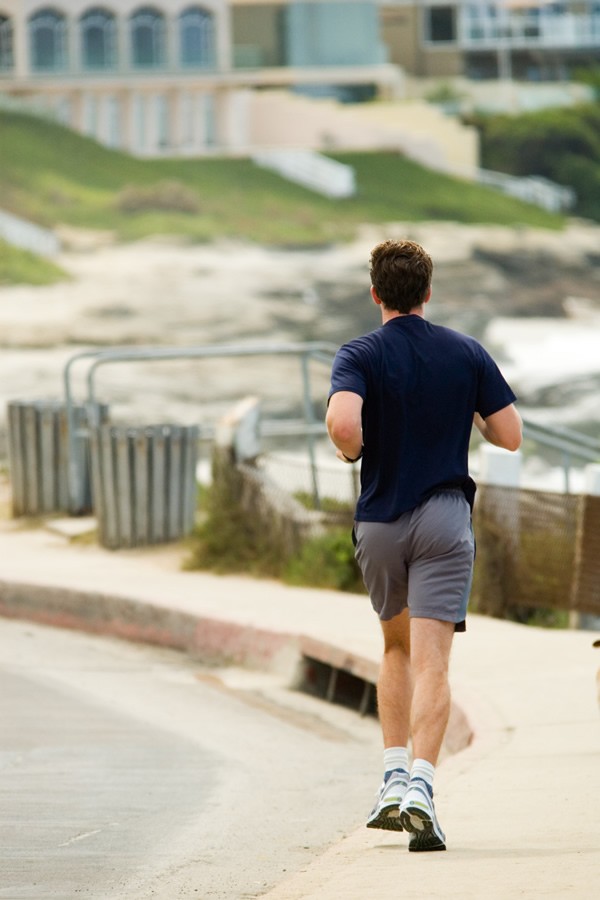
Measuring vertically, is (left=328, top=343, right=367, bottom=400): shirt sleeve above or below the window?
below

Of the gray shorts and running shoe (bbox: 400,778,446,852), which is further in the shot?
the gray shorts

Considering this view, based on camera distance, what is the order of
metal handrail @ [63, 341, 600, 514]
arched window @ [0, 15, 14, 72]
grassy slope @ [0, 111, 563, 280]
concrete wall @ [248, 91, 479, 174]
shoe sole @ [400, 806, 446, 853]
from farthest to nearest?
1. concrete wall @ [248, 91, 479, 174]
2. arched window @ [0, 15, 14, 72]
3. grassy slope @ [0, 111, 563, 280]
4. metal handrail @ [63, 341, 600, 514]
5. shoe sole @ [400, 806, 446, 853]

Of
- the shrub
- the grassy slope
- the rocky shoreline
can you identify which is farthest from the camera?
the grassy slope

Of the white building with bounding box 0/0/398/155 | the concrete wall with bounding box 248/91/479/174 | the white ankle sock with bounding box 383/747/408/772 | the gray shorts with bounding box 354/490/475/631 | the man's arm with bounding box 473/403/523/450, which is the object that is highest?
the white building with bounding box 0/0/398/155

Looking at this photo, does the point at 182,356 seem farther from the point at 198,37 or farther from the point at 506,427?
the point at 198,37

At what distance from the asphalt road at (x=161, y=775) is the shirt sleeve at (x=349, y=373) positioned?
4.89 feet

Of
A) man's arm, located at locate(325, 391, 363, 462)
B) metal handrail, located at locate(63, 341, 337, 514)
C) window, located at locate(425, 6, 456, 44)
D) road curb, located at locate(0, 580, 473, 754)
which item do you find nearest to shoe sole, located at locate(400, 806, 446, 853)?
man's arm, located at locate(325, 391, 363, 462)

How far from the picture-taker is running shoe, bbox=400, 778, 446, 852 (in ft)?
16.7

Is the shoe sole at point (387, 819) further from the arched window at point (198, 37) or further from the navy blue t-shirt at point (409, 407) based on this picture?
the arched window at point (198, 37)

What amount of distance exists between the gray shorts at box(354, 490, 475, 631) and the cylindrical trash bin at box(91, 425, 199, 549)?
23.7 ft

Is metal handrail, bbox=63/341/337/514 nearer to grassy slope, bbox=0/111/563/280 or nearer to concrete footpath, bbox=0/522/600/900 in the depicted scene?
concrete footpath, bbox=0/522/600/900

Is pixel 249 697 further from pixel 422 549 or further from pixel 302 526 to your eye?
pixel 422 549

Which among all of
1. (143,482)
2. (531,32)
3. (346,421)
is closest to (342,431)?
(346,421)

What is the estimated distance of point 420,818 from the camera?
508 cm
